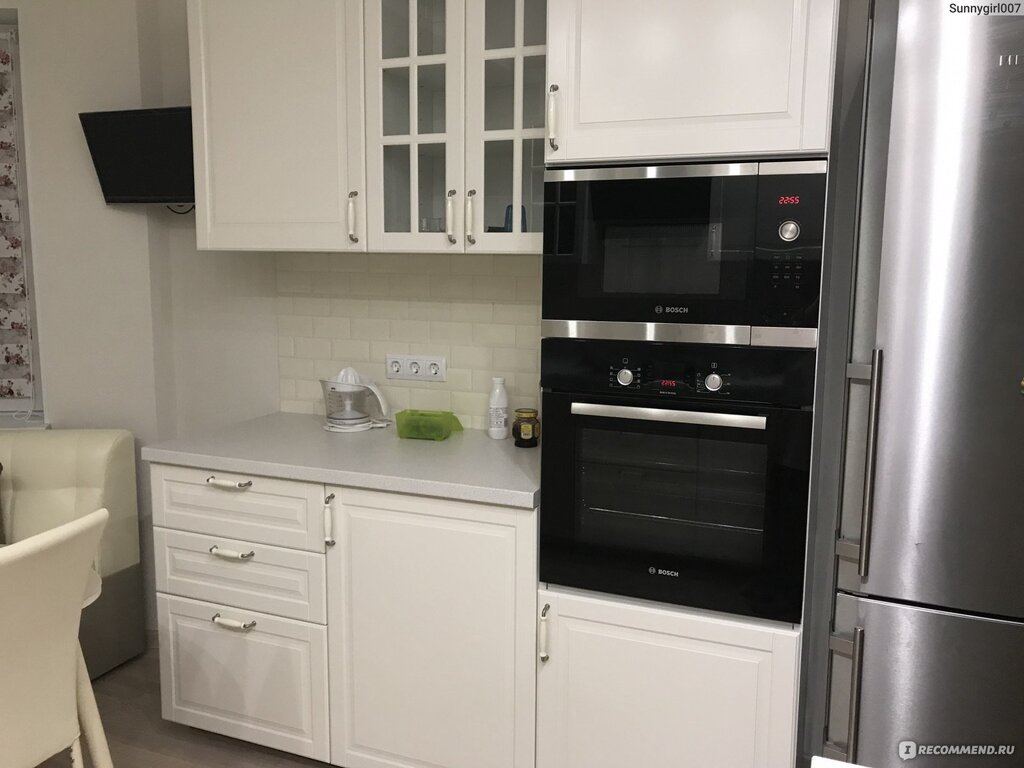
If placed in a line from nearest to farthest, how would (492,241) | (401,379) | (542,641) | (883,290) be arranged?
(883,290)
(542,641)
(492,241)
(401,379)

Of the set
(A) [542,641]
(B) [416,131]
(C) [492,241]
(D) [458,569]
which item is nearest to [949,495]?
(A) [542,641]

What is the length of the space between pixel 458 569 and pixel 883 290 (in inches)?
45.6

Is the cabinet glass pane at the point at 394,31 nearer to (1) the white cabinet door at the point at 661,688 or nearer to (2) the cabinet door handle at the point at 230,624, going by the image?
(1) the white cabinet door at the point at 661,688

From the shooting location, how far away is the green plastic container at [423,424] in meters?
2.43

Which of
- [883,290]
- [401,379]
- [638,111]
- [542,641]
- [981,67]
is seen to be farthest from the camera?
[401,379]

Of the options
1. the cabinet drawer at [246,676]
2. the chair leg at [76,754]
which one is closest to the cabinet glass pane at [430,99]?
the cabinet drawer at [246,676]

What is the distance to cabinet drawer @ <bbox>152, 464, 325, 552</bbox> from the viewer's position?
7.00ft

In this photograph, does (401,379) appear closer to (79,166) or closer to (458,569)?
(458,569)

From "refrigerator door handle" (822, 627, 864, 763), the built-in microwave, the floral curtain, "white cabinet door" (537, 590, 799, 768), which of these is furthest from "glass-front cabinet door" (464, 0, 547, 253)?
the floral curtain

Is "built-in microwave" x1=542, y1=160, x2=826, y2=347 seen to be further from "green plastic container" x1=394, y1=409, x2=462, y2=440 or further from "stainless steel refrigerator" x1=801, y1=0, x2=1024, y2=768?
"green plastic container" x1=394, y1=409, x2=462, y2=440

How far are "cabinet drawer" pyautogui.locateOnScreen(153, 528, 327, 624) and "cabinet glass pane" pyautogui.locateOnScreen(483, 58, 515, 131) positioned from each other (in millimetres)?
1256

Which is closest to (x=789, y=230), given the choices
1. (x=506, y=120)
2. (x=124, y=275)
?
(x=506, y=120)

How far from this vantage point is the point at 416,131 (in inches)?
86.7

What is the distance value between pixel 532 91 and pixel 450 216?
1.27 ft
